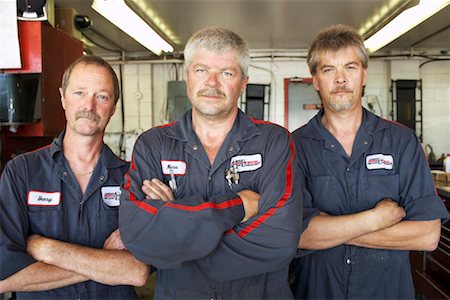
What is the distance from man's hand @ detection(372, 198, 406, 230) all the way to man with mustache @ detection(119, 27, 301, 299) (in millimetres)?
413

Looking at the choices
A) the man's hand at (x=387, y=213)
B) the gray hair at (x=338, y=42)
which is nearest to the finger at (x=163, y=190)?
the man's hand at (x=387, y=213)

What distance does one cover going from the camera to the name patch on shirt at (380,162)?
182cm

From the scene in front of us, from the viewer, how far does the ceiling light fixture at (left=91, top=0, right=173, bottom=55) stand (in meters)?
3.61

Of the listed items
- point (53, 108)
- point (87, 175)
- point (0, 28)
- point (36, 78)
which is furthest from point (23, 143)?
point (87, 175)

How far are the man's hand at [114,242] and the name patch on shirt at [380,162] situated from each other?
1.16 m

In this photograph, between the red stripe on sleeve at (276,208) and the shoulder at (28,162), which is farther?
the shoulder at (28,162)

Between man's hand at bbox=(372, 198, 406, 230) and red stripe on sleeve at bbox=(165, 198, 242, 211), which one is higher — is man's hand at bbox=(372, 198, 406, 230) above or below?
below

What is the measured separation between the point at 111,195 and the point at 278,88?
6.36 meters

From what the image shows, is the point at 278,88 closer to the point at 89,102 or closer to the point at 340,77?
the point at 340,77

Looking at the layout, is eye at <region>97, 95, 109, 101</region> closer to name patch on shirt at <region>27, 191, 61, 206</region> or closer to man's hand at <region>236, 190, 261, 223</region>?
name patch on shirt at <region>27, 191, 61, 206</region>

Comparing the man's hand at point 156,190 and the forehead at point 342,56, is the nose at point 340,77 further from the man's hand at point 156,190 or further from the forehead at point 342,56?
the man's hand at point 156,190

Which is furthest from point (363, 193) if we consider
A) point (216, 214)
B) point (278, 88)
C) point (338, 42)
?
point (278, 88)

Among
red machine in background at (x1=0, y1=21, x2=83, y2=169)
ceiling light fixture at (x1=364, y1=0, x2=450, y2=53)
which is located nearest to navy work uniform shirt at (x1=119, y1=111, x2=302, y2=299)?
red machine in background at (x1=0, y1=21, x2=83, y2=169)

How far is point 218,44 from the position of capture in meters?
1.59
